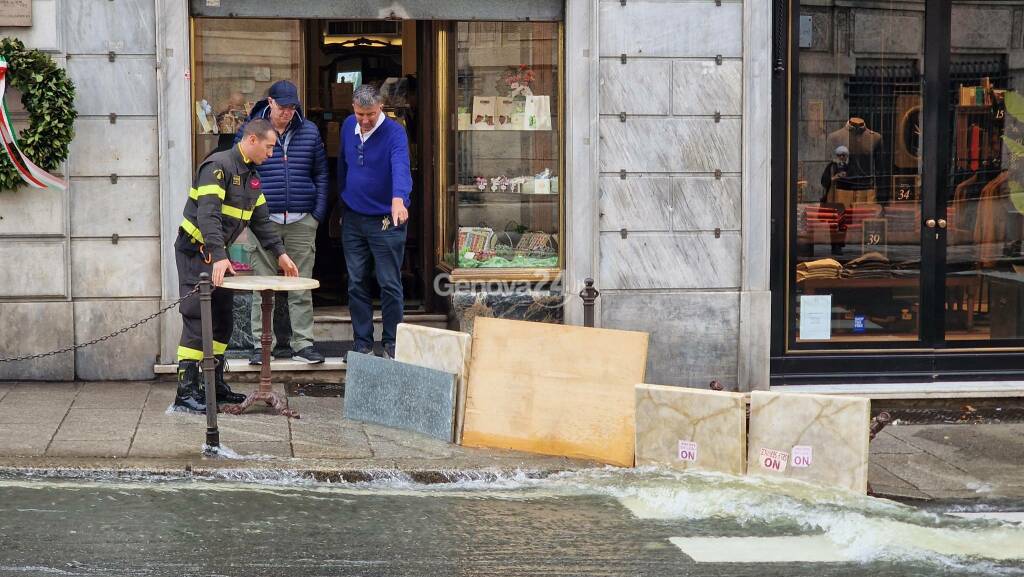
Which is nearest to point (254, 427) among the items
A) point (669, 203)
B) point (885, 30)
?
point (669, 203)

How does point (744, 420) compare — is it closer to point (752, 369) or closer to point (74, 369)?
point (752, 369)

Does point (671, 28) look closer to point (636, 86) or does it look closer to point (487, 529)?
point (636, 86)

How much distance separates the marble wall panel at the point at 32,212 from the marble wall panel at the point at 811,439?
569 cm

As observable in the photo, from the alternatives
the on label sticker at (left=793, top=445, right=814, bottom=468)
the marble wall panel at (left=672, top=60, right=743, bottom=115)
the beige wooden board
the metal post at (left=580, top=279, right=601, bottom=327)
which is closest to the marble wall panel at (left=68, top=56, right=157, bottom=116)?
the beige wooden board

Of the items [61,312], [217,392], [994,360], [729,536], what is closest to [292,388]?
[217,392]

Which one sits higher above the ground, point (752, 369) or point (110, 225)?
point (110, 225)

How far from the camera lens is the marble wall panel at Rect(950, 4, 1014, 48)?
1162cm

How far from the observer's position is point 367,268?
11125mm

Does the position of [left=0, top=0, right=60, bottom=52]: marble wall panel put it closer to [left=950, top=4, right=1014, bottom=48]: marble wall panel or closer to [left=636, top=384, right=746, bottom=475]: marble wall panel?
[left=636, top=384, right=746, bottom=475]: marble wall panel

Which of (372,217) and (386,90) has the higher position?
(386,90)

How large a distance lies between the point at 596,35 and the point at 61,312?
188 inches

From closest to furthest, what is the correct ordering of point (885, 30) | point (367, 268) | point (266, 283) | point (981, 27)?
point (266, 283), point (367, 268), point (885, 30), point (981, 27)

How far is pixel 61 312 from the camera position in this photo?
426 inches

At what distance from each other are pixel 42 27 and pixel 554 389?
499cm
